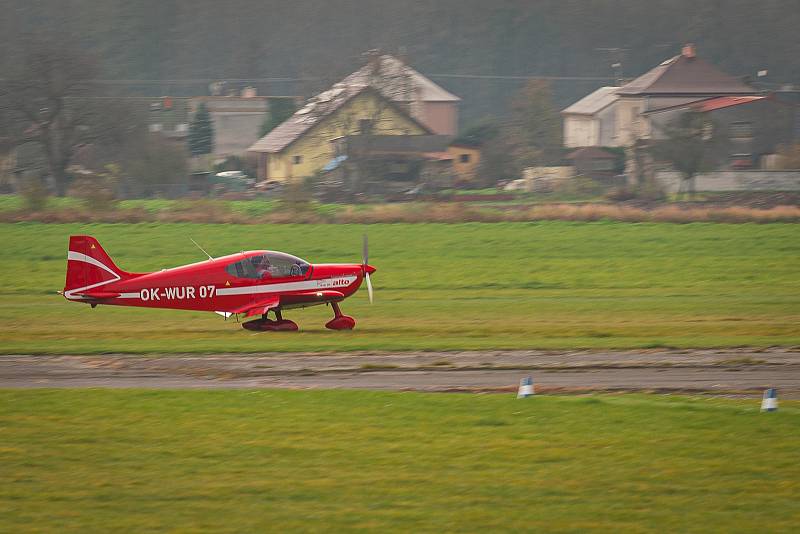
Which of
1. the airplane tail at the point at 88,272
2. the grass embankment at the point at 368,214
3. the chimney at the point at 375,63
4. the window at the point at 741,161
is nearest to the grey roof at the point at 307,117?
the chimney at the point at 375,63

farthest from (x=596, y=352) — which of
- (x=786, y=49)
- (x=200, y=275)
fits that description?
(x=786, y=49)

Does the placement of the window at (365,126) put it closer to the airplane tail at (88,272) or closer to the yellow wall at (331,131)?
the yellow wall at (331,131)

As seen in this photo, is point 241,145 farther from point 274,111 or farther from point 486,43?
point 486,43

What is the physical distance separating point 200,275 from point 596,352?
407 inches

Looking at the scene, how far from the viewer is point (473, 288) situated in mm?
39312

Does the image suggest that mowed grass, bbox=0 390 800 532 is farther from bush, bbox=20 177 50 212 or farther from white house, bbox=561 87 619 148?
white house, bbox=561 87 619 148

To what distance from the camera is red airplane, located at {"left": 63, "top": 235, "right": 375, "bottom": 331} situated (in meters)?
28.8

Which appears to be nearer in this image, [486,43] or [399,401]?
[399,401]

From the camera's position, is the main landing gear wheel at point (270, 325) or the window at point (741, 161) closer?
the main landing gear wheel at point (270, 325)

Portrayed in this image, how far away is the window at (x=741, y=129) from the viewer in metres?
81.8

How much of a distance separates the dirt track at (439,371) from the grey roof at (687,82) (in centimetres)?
6988

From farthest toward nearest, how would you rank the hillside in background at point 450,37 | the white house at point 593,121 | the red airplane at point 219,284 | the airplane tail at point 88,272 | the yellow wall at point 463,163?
the hillside in background at point 450,37
the white house at point 593,121
the yellow wall at point 463,163
the red airplane at point 219,284
the airplane tail at point 88,272

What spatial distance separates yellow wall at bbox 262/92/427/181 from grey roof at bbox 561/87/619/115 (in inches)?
919

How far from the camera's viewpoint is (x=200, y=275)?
29094 millimetres
